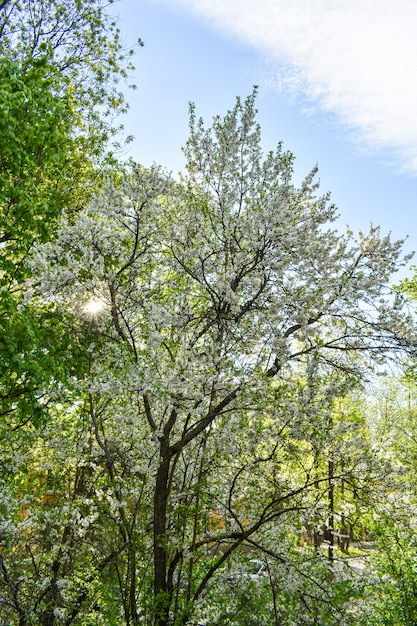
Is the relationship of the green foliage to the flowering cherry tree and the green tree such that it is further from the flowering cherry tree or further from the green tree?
the green tree

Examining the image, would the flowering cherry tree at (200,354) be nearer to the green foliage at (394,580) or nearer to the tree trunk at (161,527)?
the tree trunk at (161,527)

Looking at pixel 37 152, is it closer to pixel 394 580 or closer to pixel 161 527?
pixel 161 527

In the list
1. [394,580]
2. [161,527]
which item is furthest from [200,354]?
[394,580]

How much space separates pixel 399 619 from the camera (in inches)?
306

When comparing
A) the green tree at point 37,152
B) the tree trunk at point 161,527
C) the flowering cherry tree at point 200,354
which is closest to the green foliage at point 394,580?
the flowering cherry tree at point 200,354

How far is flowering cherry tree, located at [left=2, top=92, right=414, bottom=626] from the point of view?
5.85 m

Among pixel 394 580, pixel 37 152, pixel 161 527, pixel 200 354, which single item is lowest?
pixel 394 580

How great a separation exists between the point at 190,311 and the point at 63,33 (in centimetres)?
812

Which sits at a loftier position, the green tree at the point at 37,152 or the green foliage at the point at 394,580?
the green tree at the point at 37,152

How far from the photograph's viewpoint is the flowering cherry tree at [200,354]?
19.2 ft

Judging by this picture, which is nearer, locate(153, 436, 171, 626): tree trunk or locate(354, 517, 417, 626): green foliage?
locate(153, 436, 171, 626): tree trunk

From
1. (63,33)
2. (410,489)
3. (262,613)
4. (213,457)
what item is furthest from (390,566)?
(63,33)

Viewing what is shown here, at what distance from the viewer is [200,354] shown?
6363mm

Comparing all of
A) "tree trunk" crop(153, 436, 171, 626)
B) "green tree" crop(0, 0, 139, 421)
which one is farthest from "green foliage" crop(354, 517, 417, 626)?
"green tree" crop(0, 0, 139, 421)
